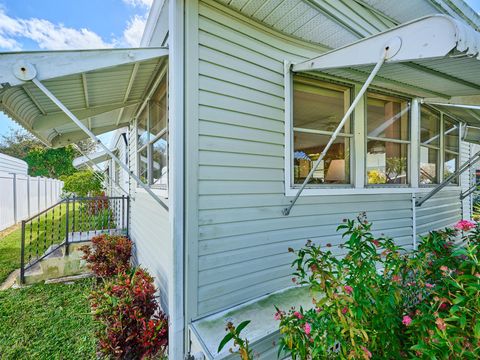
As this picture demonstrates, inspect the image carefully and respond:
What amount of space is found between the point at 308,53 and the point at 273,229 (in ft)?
6.76

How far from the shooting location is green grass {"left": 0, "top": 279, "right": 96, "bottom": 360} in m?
2.68

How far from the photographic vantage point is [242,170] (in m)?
2.27

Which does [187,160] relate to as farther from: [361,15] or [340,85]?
[361,15]

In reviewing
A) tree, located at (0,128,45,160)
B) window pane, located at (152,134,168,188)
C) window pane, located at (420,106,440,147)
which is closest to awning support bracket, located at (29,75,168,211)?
window pane, located at (152,134,168,188)

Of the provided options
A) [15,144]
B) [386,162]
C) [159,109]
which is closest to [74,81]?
[159,109]

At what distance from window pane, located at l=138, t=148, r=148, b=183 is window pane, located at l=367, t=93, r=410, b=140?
3401 millimetres

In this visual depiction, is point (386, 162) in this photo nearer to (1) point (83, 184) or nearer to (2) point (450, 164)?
(2) point (450, 164)

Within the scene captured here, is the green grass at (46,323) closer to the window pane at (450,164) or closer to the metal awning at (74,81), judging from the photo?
the metal awning at (74,81)

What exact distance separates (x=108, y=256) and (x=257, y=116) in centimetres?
353

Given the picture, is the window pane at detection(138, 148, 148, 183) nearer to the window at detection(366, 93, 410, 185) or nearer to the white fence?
the window at detection(366, 93, 410, 185)

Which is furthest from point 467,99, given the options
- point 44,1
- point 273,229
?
point 44,1

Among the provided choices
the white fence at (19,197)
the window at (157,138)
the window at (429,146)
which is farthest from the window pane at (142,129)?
the white fence at (19,197)

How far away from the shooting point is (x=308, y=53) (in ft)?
9.04

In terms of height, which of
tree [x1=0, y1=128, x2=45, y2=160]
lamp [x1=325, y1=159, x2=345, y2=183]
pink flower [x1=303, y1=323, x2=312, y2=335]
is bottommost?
pink flower [x1=303, y1=323, x2=312, y2=335]
